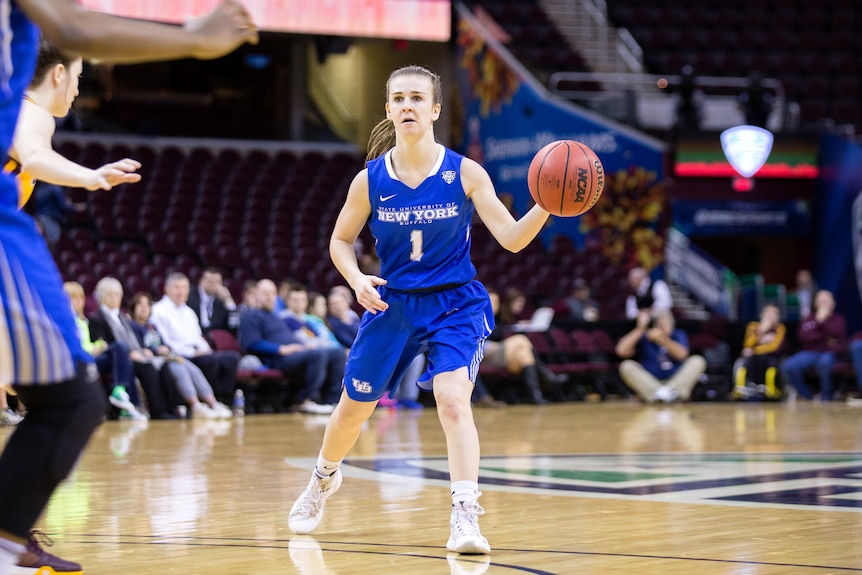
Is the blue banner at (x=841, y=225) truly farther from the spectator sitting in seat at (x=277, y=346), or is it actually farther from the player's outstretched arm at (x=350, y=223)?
the player's outstretched arm at (x=350, y=223)

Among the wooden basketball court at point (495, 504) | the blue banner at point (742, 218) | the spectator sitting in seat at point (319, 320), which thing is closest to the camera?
the wooden basketball court at point (495, 504)

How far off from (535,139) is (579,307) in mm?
4980

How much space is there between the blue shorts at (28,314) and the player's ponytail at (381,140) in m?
2.42

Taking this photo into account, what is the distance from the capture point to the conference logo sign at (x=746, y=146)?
18.4 metres

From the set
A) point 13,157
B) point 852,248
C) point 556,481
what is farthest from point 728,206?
point 13,157

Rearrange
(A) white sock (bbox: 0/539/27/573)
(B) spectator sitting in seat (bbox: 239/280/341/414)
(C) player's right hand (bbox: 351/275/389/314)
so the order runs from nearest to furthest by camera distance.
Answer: (A) white sock (bbox: 0/539/27/573) → (C) player's right hand (bbox: 351/275/389/314) → (B) spectator sitting in seat (bbox: 239/280/341/414)

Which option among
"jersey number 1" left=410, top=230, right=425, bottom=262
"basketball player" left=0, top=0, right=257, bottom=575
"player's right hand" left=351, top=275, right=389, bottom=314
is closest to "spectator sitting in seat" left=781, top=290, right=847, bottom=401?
"jersey number 1" left=410, top=230, right=425, bottom=262

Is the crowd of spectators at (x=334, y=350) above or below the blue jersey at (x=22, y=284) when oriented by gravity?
below

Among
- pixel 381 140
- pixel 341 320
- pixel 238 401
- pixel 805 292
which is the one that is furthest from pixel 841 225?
pixel 381 140

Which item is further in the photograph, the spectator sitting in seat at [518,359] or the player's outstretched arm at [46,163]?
the spectator sitting in seat at [518,359]

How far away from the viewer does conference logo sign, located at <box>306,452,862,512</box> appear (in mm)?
5348

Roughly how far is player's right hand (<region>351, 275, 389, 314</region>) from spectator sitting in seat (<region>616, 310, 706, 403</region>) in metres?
10.3

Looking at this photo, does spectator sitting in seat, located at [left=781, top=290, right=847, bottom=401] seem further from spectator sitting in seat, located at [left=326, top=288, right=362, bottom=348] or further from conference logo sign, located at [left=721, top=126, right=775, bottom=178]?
spectator sitting in seat, located at [left=326, top=288, right=362, bottom=348]

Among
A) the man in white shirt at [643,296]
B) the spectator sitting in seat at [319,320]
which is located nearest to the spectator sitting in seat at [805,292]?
the man in white shirt at [643,296]
